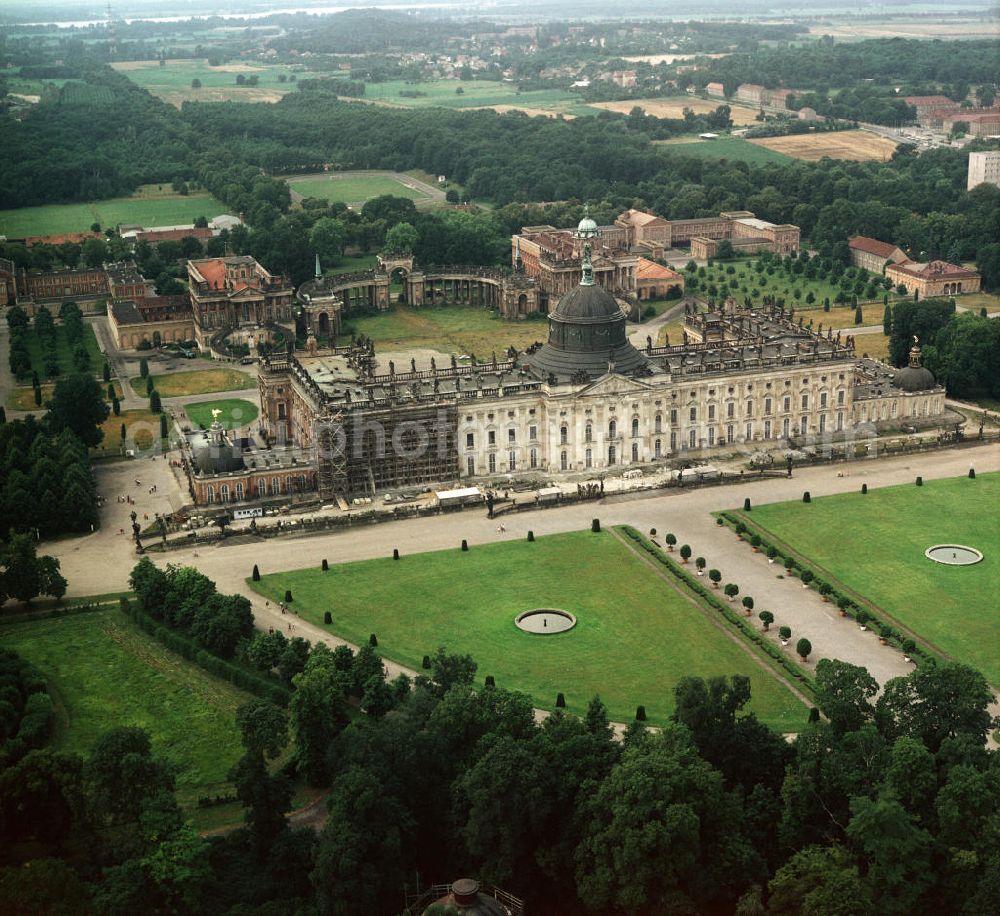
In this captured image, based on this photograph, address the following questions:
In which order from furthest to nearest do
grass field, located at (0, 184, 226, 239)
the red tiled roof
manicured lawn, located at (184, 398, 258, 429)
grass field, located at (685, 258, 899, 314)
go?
grass field, located at (0, 184, 226, 239) → the red tiled roof → grass field, located at (685, 258, 899, 314) → manicured lawn, located at (184, 398, 258, 429)

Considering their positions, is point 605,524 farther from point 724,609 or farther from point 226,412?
point 226,412

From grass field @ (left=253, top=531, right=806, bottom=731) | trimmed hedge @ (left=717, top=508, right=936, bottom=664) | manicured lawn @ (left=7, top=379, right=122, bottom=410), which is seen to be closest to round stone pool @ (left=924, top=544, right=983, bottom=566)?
trimmed hedge @ (left=717, top=508, right=936, bottom=664)

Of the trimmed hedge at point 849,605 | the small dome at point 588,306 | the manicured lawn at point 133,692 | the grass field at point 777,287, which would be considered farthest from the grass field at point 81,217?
the trimmed hedge at point 849,605

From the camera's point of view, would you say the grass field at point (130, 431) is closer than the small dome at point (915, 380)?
Yes

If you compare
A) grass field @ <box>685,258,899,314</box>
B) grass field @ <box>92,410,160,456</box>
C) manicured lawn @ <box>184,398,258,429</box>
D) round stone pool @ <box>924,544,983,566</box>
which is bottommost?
grass field @ <box>685,258,899,314</box>

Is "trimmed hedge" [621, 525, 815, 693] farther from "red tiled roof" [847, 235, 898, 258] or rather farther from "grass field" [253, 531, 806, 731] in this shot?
"red tiled roof" [847, 235, 898, 258]

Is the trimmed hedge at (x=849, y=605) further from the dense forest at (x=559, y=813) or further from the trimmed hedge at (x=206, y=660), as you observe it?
the trimmed hedge at (x=206, y=660)
